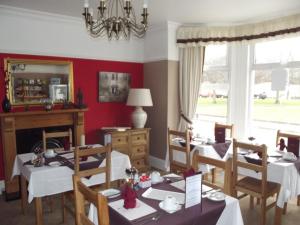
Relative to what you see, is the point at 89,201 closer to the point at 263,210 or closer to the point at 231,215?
the point at 231,215

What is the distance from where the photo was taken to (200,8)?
3.82 meters

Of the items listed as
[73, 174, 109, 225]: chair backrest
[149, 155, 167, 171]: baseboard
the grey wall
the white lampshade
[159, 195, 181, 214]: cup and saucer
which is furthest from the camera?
[149, 155, 167, 171]: baseboard

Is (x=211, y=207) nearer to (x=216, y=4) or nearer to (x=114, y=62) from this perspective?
(x=216, y=4)

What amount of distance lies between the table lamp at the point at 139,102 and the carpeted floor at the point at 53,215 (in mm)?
1880

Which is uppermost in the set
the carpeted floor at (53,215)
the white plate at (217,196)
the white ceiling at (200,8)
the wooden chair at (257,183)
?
the white ceiling at (200,8)

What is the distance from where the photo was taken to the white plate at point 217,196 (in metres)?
1.93

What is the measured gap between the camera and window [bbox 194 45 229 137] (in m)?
4.82

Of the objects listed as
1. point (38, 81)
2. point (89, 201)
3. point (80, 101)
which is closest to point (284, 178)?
point (89, 201)

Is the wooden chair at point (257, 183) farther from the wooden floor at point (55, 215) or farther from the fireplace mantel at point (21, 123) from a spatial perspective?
the fireplace mantel at point (21, 123)

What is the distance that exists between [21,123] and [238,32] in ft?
12.2

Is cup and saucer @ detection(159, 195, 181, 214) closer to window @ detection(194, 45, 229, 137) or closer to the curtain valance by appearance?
the curtain valance

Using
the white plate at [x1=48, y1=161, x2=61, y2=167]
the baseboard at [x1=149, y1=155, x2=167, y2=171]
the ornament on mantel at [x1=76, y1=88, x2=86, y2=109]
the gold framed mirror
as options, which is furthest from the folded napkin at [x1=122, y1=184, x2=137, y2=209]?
the baseboard at [x1=149, y1=155, x2=167, y2=171]

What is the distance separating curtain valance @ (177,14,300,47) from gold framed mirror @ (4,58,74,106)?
2.09m

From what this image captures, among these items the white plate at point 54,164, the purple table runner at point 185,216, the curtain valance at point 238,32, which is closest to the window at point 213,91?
the curtain valance at point 238,32
